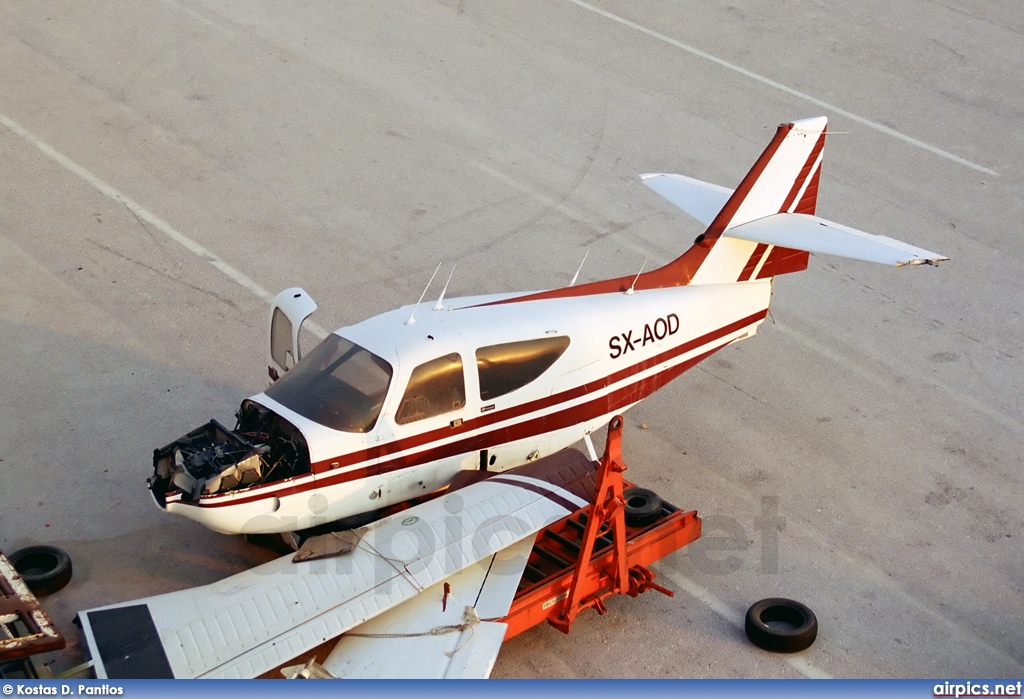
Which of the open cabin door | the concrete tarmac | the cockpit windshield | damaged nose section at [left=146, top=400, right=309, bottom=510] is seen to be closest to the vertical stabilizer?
the concrete tarmac

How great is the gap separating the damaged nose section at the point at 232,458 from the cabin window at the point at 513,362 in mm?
1638

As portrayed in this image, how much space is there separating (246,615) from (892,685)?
14.4ft

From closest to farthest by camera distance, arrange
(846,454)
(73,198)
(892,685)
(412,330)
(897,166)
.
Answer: (892,685)
(412,330)
(846,454)
(73,198)
(897,166)

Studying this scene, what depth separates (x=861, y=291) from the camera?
49.8 ft

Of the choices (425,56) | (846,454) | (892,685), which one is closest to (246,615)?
(892,685)

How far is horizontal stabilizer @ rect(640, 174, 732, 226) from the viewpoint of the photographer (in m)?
12.4

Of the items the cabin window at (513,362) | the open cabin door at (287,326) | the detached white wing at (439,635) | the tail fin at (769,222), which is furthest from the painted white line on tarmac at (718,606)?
the open cabin door at (287,326)

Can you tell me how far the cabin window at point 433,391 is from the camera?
9.91 metres

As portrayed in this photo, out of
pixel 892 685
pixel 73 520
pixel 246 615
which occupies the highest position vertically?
pixel 892 685

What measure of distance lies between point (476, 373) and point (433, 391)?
0.42 metres

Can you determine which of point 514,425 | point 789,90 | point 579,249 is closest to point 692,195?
point 579,249

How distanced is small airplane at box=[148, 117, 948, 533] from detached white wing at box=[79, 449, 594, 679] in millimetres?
471

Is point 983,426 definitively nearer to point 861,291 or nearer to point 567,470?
point 861,291

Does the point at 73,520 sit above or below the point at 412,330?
below
